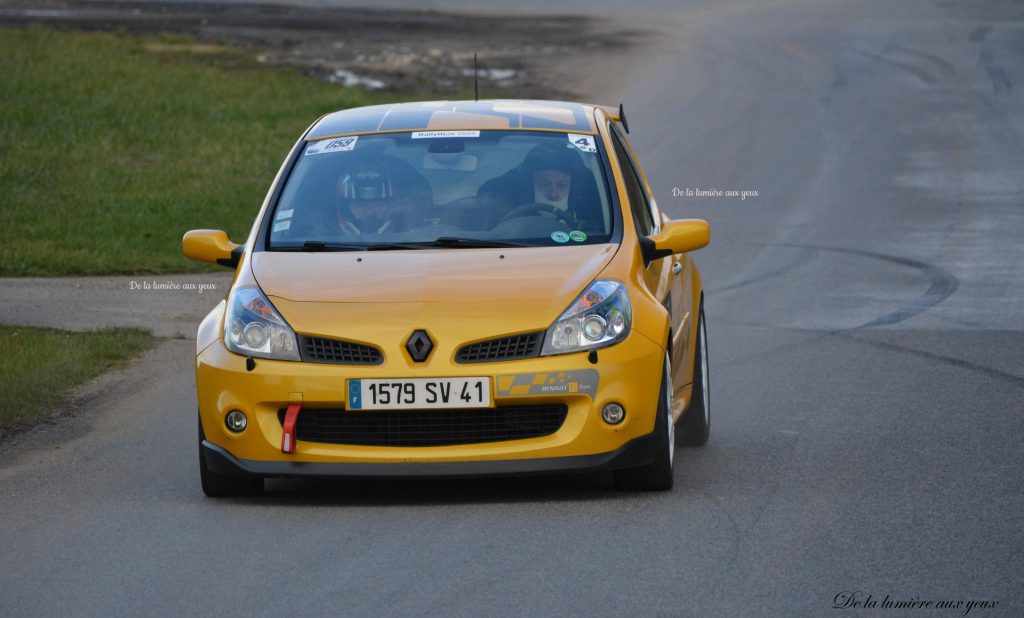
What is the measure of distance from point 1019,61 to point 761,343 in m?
23.6

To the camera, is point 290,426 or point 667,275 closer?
point 290,426

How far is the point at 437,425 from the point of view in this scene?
23.2ft

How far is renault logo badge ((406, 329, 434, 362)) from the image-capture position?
699cm

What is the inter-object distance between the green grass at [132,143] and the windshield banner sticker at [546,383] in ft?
31.4

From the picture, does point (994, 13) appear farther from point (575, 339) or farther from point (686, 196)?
point (575, 339)

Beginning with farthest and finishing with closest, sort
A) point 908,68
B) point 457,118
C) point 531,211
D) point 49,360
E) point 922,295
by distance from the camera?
point 908,68 < point 922,295 < point 49,360 < point 457,118 < point 531,211

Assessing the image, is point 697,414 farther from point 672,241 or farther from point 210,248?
point 210,248

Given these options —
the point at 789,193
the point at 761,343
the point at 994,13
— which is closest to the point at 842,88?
the point at 789,193

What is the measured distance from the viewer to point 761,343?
11.9m

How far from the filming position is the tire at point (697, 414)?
8.49 m

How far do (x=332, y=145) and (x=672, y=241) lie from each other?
1.70 meters

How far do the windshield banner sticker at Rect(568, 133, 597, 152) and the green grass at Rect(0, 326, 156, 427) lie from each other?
325 cm

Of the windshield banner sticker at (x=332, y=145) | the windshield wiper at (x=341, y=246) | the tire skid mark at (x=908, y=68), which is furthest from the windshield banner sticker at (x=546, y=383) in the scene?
the tire skid mark at (x=908, y=68)

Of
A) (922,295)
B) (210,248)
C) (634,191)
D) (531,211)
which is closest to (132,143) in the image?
(922,295)
